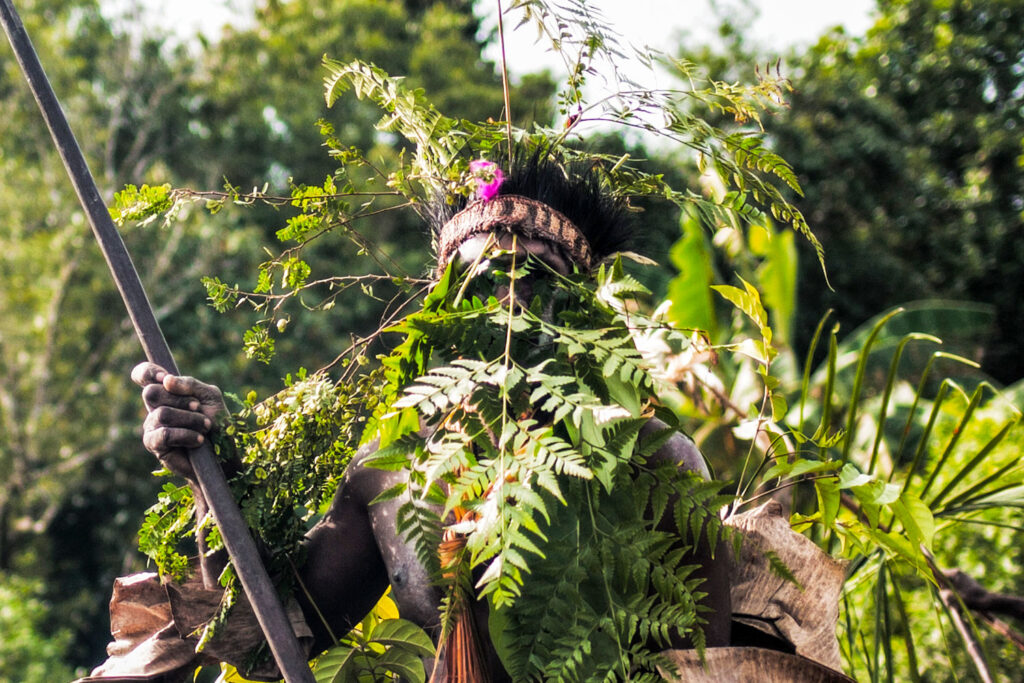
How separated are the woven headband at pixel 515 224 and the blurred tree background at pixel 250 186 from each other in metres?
5.98

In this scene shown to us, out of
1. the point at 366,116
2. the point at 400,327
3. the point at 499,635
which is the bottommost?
the point at 499,635

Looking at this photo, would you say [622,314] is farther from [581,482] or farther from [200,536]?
[200,536]

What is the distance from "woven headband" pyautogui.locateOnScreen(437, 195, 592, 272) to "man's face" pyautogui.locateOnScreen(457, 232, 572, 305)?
1cm

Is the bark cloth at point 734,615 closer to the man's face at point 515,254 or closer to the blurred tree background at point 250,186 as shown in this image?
the man's face at point 515,254

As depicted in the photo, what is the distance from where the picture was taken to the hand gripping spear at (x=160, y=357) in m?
1.52

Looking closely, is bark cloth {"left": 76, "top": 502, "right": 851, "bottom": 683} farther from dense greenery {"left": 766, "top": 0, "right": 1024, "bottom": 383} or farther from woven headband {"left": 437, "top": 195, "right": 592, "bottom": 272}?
dense greenery {"left": 766, "top": 0, "right": 1024, "bottom": 383}

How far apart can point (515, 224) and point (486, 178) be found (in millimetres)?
115

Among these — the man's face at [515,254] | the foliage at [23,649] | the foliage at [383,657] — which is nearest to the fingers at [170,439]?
the foliage at [383,657]

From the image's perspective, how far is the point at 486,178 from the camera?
1.71m

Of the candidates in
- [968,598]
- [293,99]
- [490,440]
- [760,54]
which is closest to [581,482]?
[490,440]

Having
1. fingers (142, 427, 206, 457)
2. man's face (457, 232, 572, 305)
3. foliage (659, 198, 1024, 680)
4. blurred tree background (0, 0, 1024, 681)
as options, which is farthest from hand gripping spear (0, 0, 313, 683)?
blurred tree background (0, 0, 1024, 681)

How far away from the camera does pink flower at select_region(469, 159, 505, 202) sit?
170cm

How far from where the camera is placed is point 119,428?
1025 centimetres

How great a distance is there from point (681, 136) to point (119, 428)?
32.2 feet
